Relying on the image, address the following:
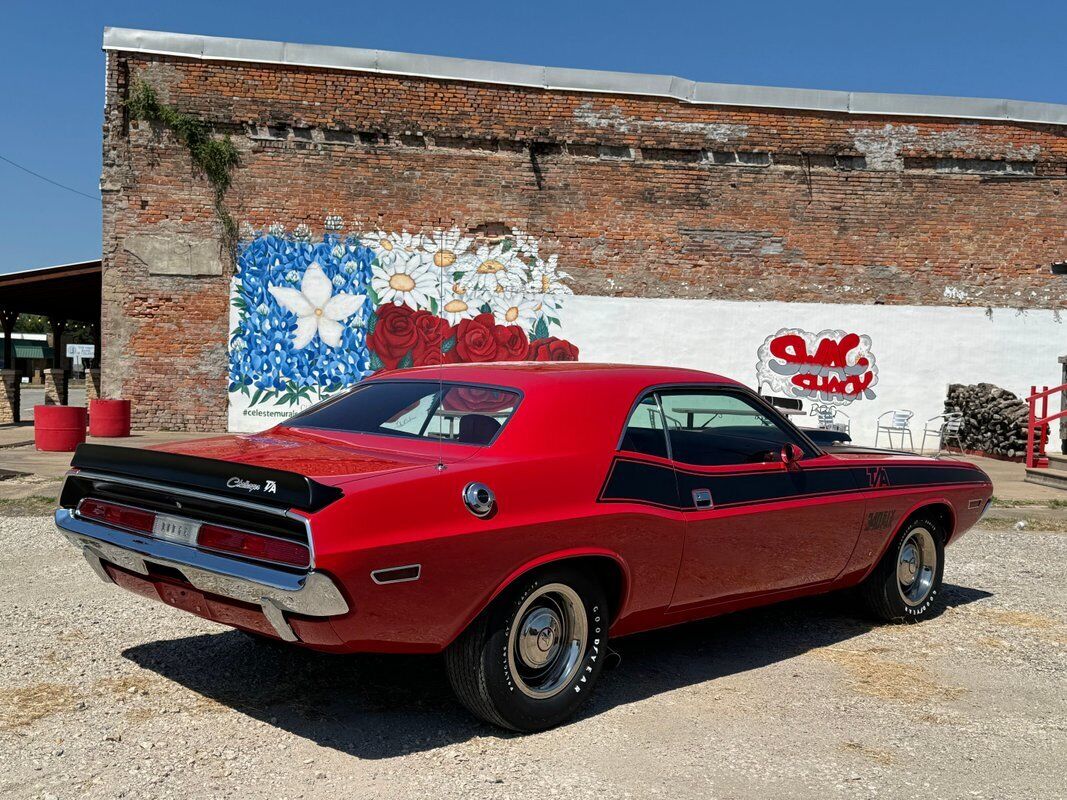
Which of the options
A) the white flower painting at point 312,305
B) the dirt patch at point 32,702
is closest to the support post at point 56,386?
the white flower painting at point 312,305

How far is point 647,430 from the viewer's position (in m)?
4.52

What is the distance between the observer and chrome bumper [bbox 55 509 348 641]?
11.0 feet

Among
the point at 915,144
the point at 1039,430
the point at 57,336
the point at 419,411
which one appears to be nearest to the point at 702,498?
the point at 419,411

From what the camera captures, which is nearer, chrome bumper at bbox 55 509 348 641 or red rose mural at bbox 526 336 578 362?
chrome bumper at bbox 55 509 348 641

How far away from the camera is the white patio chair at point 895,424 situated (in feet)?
60.3

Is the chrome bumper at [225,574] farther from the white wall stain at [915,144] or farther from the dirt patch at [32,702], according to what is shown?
the white wall stain at [915,144]

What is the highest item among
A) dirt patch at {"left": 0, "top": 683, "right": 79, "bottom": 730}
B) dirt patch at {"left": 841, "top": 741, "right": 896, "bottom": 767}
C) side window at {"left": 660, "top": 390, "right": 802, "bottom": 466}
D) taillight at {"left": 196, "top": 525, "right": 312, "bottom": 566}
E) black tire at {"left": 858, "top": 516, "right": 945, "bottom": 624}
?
side window at {"left": 660, "top": 390, "right": 802, "bottom": 466}

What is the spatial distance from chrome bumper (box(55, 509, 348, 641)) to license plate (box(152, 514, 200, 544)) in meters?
0.03

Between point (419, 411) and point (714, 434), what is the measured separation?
5.54 feet

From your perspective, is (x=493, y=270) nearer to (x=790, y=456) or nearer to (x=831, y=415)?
(x=831, y=415)

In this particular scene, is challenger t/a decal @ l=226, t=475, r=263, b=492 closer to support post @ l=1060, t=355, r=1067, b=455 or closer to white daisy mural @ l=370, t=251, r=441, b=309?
white daisy mural @ l=370, t=251, r=441, b=309

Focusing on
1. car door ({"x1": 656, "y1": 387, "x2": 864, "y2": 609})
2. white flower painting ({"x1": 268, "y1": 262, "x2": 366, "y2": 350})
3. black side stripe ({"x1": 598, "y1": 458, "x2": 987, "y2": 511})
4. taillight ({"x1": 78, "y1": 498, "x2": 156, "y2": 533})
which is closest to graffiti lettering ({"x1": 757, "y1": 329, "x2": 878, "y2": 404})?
white flower painting ({"x1": 268, "y1": 262, "x2": 366, "y2": 350})

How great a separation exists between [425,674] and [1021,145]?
17807 mm

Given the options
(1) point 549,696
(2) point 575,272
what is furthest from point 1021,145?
(1) point 549,696
